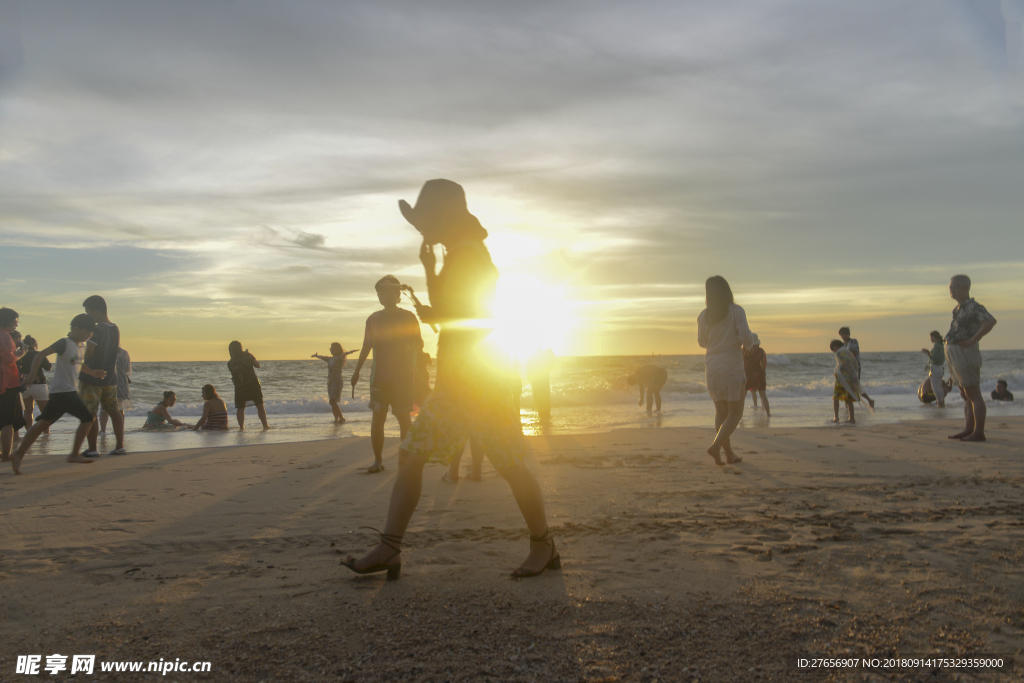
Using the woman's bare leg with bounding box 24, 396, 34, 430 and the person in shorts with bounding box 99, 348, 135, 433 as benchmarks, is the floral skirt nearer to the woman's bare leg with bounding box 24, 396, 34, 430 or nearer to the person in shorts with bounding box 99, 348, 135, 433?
the person in shorts with bounding box 99, 348, 135, 433

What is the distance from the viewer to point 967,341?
7.39 m

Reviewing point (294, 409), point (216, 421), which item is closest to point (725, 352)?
point (216, 421)

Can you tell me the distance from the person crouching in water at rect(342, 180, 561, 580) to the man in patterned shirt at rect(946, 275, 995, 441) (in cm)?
677

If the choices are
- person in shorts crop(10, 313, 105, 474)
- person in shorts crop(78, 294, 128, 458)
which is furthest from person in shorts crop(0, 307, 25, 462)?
person in shorts crop(78, 294, 128, 458)

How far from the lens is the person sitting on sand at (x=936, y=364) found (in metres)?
14.7

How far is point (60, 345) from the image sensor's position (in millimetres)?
7484

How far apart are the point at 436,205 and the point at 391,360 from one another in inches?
126

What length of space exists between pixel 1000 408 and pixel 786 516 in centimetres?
1447

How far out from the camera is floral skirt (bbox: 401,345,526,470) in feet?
10.3

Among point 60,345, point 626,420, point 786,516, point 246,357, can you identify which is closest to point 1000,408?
point 626,420

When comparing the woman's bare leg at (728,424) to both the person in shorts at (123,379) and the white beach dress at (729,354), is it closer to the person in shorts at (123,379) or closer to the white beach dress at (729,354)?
the white beach dress at (729,354)

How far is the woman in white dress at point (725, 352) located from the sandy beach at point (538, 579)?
82cm

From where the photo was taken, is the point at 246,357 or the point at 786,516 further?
the point at 246,357

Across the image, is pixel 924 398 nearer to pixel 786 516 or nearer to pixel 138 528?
pixel 786 516
